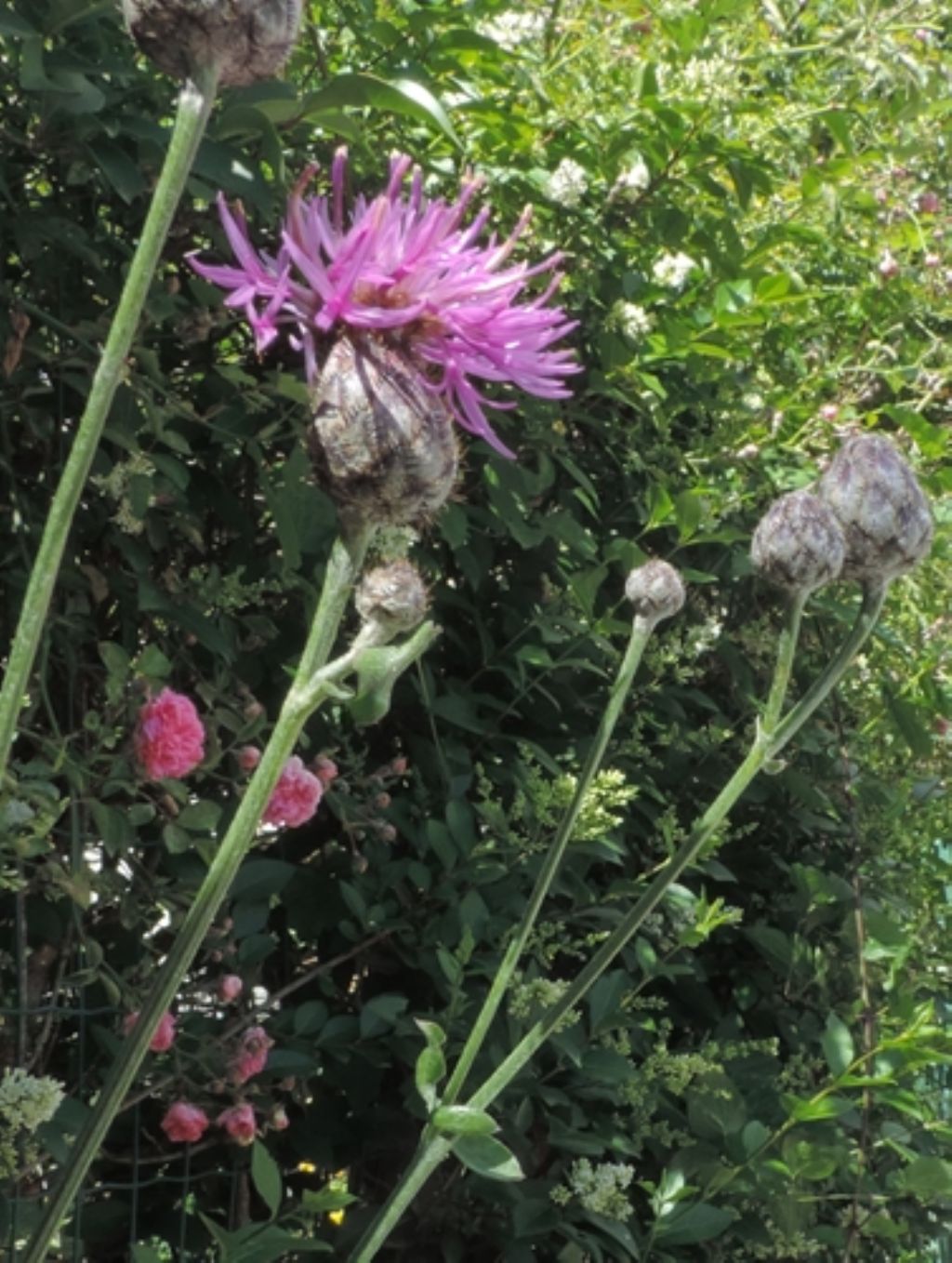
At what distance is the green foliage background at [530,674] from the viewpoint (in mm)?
1915

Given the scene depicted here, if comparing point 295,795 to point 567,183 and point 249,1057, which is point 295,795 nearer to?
point 249,1057

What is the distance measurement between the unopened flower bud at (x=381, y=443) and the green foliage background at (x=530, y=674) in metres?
0.40

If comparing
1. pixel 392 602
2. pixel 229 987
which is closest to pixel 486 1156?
pixel 392 602

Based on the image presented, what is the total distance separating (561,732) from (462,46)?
84 cm

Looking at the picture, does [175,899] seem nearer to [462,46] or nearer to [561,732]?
Result: [561,732]

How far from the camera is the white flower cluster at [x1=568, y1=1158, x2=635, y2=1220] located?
2.25m

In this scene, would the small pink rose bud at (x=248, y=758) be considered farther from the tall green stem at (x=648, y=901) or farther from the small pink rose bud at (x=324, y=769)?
the tall green stem at (x=648, y=901)

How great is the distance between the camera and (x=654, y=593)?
1.66m

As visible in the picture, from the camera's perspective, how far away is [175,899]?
6.42 feet

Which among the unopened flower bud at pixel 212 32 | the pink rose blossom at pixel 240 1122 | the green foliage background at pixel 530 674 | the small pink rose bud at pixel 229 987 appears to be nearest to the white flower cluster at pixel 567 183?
the green foliage background at pixel 530 674

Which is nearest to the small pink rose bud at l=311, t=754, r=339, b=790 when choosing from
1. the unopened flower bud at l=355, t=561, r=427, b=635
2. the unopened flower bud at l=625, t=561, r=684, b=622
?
the unopened flower bud at l=625, t=561, r=684, b=622

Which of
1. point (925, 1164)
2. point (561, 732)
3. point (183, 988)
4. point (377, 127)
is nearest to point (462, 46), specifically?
point (377, 127)

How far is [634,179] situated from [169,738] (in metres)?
0.97

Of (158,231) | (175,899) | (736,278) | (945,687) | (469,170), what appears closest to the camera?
(158,231)
